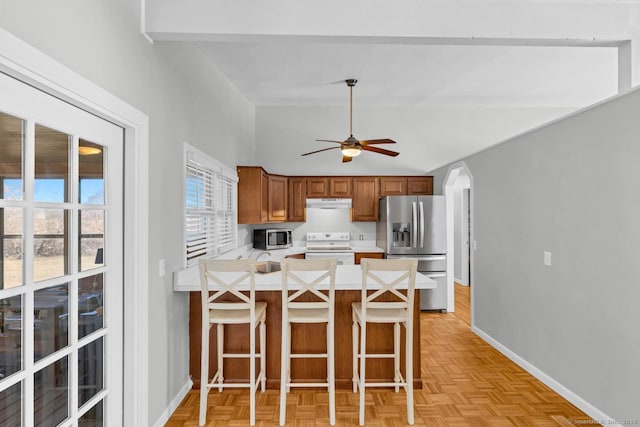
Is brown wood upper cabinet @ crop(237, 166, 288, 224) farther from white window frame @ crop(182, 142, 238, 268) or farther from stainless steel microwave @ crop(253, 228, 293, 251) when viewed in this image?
stainless steel microwave @ crop(253, 228, 293, 251)

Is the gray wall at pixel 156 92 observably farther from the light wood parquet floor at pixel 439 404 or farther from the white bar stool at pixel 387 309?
the white bar stool at pixel 387 309

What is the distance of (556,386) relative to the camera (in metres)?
2.72

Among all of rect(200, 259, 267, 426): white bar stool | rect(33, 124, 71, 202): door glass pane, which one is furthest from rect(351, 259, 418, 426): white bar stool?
rect(33, 124, 71, 202): door glass pane

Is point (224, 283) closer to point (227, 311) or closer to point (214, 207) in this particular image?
point (227, 311)

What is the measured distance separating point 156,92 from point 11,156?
3.89 ft

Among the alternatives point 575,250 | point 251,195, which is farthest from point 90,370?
point 575,250

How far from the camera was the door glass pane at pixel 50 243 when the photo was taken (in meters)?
1.38

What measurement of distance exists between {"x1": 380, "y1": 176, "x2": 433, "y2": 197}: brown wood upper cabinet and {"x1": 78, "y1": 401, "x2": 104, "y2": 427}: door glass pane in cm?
446

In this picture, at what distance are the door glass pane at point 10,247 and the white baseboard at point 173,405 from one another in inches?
58.1

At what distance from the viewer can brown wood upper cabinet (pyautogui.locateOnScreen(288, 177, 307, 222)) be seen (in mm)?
5500

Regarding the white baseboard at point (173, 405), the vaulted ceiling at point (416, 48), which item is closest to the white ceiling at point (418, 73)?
the vaulted ceiling at point (416, 48)

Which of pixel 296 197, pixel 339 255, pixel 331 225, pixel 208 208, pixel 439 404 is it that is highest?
pixel 296 197

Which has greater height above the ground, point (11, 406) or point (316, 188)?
point (316, 188)

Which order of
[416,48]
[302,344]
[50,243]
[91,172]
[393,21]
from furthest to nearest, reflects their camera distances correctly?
[416,48]
[302,344]
[393,21]
[91,172]
[50,243]
